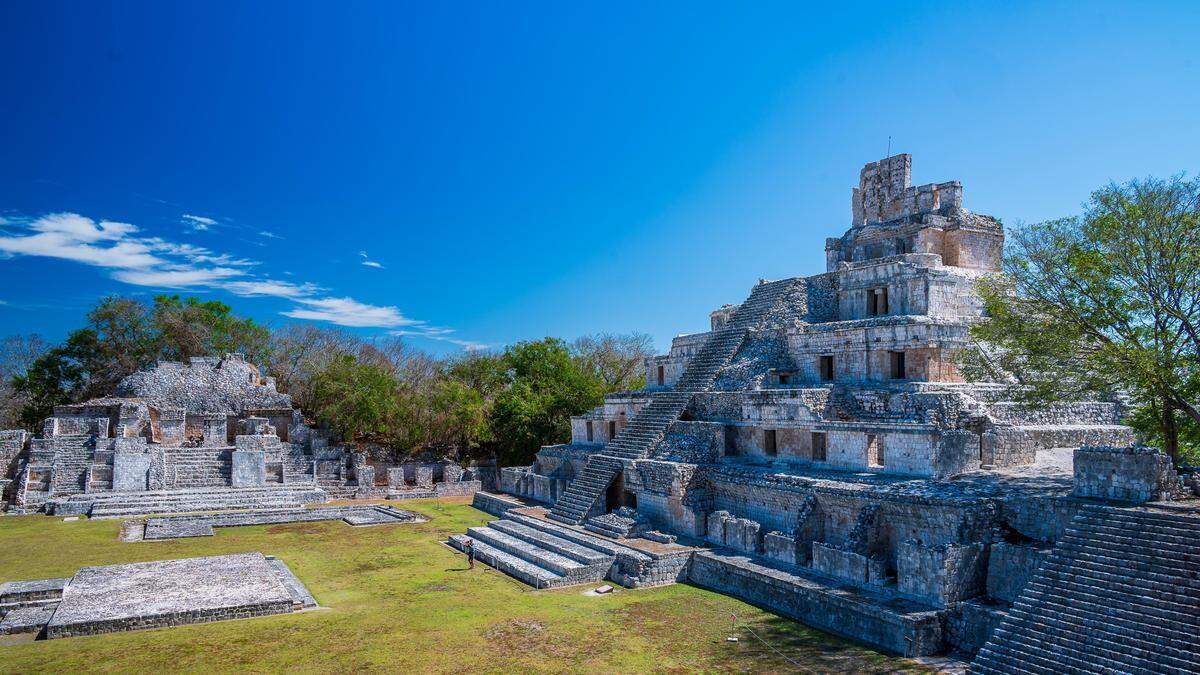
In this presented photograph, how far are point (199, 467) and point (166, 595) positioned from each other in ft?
48.6

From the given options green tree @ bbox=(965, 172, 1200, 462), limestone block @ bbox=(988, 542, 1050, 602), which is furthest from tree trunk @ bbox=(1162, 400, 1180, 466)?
limestone block @ bbox=(988, 542, 1050, 602)

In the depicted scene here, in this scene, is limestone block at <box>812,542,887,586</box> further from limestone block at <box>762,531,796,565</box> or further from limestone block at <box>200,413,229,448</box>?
limestone block at <box>200,413,229,448</box>

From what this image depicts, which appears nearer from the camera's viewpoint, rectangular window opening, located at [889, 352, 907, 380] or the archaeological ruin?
the archaeological ruin

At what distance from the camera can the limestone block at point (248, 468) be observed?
1054 inches

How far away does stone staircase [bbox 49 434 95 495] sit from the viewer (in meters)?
24.5

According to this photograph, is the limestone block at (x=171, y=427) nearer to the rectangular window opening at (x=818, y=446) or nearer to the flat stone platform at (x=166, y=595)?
the flat stone platform at (x=166, y=595)

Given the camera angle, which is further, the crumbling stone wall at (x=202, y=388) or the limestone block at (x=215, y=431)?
the crumbling stone wall at (x=202, y=388)

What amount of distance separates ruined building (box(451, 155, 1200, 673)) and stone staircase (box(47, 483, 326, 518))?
6718mm

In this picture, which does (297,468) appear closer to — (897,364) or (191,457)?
(191,457)

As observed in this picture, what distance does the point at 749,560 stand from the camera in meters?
15.0

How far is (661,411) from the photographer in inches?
844

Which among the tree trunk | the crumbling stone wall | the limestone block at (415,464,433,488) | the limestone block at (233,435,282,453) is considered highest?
the crumbling stone wall

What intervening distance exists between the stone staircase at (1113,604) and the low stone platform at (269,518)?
1746cm

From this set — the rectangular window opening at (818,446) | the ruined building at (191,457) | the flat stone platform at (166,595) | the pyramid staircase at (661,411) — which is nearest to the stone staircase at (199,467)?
the ruined building at (191,457)
